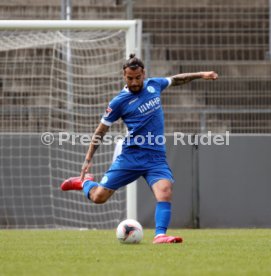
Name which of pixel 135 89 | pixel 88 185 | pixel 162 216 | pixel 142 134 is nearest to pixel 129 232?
pixel 162 216

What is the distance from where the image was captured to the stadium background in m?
14.2

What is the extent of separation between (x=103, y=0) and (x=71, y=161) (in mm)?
4866

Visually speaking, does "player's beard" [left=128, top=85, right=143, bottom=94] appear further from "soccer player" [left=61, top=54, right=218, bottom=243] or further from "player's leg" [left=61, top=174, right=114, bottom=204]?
"player's leg" [left=61, top=174, right=114, bottom=204]

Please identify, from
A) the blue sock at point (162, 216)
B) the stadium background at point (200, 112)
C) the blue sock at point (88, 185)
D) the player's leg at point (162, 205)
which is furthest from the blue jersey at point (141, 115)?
the stadium background at point (200, 112)

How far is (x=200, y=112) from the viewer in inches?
575

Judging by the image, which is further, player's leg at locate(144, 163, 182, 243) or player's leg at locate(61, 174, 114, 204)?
player's leg at locate(61, 174, 114, 204)

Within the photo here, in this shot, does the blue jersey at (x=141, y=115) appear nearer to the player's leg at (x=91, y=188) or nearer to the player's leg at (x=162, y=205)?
the player's leg at (x=162, y=205)

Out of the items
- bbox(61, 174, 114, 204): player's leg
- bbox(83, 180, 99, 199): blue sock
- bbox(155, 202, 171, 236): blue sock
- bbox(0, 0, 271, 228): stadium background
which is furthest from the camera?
bbox(0, 0, 271, 228): stadium background

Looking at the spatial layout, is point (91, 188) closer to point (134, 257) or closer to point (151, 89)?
point (151, 89)

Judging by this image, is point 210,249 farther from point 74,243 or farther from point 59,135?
point 59,135

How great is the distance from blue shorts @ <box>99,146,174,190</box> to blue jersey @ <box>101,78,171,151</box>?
0.09m

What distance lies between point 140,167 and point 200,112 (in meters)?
5.27

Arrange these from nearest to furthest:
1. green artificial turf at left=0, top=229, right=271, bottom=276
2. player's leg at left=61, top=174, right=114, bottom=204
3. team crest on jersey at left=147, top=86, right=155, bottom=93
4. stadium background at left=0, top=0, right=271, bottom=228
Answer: green artificial turf at left=0, top=229, right=271, bottom=276
team crest on jersey at left=147, top=86, right=155, bottom=93
player's leg at left=61, top=174, right=114, bottom=204
stadium background at left=0, top=0, right=271, bottom=228

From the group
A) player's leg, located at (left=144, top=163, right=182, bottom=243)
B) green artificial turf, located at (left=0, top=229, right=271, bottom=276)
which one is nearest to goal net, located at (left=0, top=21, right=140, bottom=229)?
green artificial turf, located at (left=0, top=229, right=271, bottom=276)
